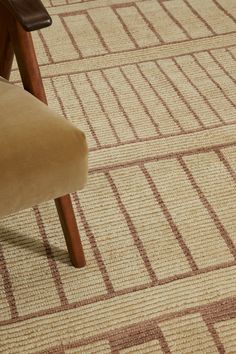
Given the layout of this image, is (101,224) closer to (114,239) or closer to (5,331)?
(114,239)

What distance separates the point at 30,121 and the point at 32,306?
1.34 feet

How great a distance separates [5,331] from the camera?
0.96m

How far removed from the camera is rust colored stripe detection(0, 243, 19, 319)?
3.24ft

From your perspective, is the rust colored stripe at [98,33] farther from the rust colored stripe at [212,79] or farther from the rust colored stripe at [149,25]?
the rust colored stripe at [212,79]

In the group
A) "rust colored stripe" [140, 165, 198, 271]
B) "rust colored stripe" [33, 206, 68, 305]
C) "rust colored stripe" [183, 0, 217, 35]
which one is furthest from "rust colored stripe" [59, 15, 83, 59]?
"rust colored stripe" [33, 206, 68, 305]

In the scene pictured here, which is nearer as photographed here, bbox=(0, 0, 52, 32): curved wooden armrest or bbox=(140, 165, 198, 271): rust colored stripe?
bbox=(0, 0, 52, 32): curved wooden armrest

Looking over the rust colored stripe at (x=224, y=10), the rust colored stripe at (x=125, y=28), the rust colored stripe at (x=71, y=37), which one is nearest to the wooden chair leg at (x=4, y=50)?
the rust colored stripe at (x=71, y=37)

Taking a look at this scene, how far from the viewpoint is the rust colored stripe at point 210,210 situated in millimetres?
1114

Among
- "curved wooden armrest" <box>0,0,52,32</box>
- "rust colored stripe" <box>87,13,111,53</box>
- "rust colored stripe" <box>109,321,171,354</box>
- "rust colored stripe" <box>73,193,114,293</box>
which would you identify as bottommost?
"rust colored stripe" <box>109,321,171,354</box>

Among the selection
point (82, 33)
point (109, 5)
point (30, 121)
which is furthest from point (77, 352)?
point (109, 5)

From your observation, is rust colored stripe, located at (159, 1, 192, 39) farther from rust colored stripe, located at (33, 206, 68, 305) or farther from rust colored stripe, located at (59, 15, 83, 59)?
rust colored stripe, located at (33, 206, 68, 305)

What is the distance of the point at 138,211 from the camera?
118cm

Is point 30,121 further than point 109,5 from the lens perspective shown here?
No

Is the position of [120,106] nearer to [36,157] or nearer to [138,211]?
[138,211]
